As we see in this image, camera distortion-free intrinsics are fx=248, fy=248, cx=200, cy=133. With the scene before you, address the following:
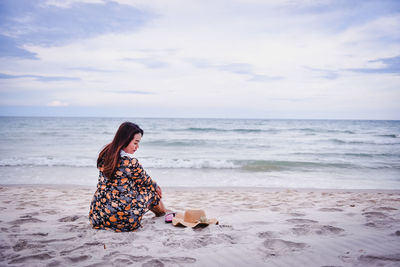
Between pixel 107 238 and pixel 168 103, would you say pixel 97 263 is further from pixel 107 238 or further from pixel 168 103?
pixel 168 103

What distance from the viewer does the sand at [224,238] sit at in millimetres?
2244

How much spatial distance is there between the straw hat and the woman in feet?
1.72

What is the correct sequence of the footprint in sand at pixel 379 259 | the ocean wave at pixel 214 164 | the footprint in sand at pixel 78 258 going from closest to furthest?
the footprint in sand at pixel 379 259
the footprint in sand at pixel 78 258
the ocean wave at pixel 214 164

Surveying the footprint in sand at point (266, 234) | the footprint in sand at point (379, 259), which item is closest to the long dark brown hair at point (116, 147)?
the footprint in sand at point (266, 234)

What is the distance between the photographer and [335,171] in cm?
930

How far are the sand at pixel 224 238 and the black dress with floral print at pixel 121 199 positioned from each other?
0.41 ft

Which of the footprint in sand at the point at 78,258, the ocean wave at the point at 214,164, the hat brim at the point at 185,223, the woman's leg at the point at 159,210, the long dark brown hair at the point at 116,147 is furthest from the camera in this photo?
the ocean wave at the point at 214,164

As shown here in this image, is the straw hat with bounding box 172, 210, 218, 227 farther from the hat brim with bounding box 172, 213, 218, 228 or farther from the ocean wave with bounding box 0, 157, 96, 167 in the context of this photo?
the ocean wave with bounding box 0, 157, 96, 167

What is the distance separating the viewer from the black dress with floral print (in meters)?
2.89

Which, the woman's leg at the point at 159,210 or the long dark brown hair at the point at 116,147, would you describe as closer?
the long dark brown hair at the point at 116,147

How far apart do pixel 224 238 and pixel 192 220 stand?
0.67m

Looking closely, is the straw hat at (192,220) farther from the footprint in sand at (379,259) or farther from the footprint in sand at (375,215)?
the footprint in sand at (375,215)

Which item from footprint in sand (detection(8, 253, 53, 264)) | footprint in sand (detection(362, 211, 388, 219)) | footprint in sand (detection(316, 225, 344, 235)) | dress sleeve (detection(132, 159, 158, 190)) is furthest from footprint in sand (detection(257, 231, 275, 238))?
footprint in sand (detection(8, 253, 53, 264))

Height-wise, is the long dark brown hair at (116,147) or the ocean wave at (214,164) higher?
the long dark brown hair at (116,147)
